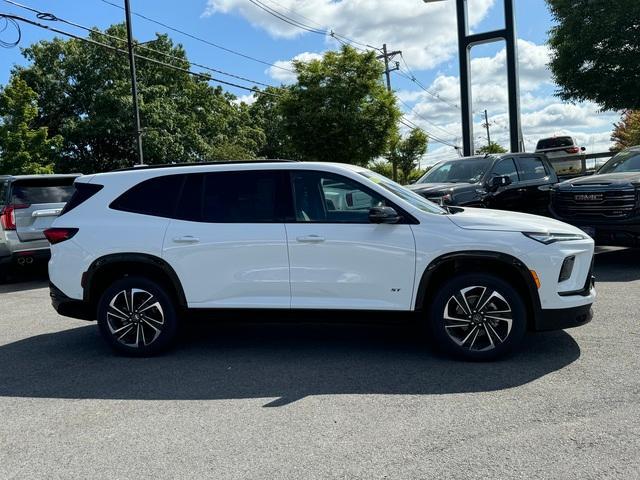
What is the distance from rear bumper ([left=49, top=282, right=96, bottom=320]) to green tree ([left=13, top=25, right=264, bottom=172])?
102 ft

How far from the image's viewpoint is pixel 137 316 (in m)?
5.50

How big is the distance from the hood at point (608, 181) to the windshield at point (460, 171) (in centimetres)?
164

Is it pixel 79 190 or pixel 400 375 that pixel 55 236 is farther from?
pixel 400 375

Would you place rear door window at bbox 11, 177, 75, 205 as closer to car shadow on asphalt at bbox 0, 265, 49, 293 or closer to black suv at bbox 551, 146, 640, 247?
car shadow on asphalt at bbox 0, 265, 49, 293

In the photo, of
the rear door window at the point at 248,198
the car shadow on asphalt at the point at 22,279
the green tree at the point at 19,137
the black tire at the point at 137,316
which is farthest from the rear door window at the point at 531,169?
the green tree at the point at 19,137

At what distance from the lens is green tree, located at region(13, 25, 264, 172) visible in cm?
3641

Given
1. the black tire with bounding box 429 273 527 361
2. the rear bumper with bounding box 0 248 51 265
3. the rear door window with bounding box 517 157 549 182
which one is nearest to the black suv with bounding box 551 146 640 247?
the rear door window with bounding box 517 157 549 182

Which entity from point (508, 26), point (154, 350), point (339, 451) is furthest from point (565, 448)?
point (508, 26)

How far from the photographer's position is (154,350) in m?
5.53

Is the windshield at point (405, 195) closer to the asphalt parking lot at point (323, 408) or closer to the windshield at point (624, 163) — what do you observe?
the asphalt parking lot at point (323, 408)

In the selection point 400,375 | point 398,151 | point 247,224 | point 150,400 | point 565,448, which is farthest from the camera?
point 398,151

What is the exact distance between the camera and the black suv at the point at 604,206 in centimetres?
883

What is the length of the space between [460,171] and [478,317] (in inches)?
268

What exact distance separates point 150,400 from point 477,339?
2720mm
